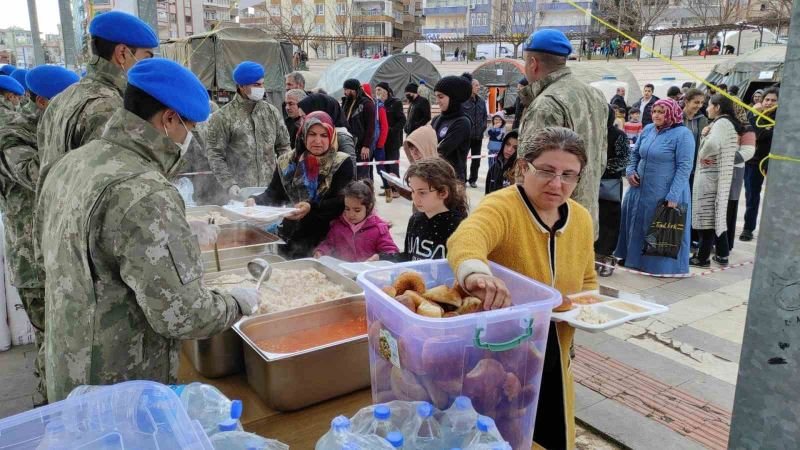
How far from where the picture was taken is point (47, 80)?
11.6 feet

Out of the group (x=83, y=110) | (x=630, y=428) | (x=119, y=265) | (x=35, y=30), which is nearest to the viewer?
(x=119, y=265)

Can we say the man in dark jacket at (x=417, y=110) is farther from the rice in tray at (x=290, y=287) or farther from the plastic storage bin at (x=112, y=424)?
the plastic storage bin at (x=112, y=424)

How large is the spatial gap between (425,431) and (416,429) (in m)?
0.03

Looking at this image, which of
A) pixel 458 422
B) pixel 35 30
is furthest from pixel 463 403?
pixel 35 30

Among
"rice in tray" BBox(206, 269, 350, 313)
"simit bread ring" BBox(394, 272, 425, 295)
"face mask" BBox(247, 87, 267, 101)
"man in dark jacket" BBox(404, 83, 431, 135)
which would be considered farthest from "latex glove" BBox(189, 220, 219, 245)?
"man in dark jacket" BBox(404, 83, 431, 135)

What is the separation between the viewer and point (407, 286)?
Answer: 4.65ft

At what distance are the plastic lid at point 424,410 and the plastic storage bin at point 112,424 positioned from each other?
0.41m

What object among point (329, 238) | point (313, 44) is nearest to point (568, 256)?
point (329, 238)

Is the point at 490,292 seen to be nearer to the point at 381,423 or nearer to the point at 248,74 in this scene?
the point at 381,423

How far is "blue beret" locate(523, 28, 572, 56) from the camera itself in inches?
120

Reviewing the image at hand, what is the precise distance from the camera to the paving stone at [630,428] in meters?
2.56

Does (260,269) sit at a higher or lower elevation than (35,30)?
lower

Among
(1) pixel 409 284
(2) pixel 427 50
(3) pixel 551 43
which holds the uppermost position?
(2) pixel 427 50

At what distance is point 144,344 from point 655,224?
15.7 feet
